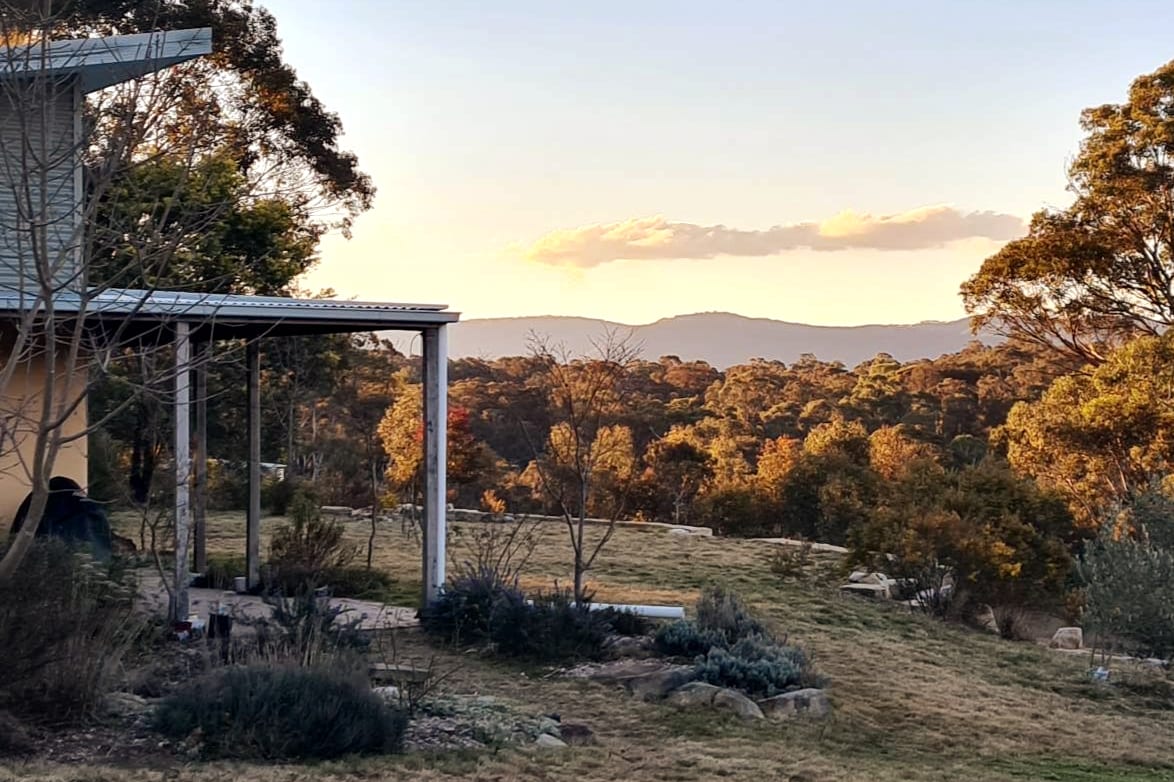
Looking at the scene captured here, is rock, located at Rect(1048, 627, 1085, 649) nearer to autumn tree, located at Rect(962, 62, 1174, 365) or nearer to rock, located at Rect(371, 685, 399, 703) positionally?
rock, located at Rect(371, 685, 399, 703)

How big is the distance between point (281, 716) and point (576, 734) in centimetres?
162

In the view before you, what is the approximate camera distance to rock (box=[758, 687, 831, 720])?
7398mm

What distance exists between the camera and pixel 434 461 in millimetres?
9703

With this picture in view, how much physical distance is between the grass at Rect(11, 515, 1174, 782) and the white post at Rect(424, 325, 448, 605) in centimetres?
75

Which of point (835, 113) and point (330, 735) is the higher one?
point (835, 113)

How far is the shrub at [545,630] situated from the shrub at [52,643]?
284 centimetres

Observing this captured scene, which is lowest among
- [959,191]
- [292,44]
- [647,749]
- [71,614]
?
[647,749]

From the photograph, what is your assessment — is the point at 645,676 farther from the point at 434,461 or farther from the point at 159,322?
the point at 159,322

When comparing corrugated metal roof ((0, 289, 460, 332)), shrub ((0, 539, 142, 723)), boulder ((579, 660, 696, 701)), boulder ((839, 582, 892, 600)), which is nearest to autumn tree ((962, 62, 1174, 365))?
boulder ((839, 582, 892, 600))

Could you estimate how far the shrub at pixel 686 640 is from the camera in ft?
27.6

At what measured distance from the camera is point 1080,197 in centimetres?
2064

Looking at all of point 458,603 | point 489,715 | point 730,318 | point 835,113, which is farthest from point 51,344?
point 730,318

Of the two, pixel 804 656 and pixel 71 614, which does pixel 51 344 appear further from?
pixel 804 656

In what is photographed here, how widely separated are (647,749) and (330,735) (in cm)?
168
